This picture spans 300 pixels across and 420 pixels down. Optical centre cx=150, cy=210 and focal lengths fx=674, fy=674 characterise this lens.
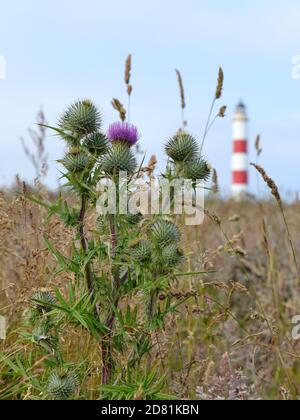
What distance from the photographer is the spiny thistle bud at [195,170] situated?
6.63 feet

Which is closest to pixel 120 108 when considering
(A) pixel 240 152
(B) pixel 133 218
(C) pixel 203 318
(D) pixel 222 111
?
(D) pixel 222 111

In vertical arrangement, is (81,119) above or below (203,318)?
above

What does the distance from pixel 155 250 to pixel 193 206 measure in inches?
6.7

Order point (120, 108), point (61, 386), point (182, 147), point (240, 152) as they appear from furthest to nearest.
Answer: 1. point (240, 152)
2. point (120, 108)
3. point (182, 147)
4. point (61, 386)

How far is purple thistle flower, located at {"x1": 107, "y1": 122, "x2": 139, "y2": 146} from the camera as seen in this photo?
6.74 ft

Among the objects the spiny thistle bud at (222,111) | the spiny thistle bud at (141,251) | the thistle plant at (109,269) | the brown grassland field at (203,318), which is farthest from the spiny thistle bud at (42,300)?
the spiny thistle bud at (222,111)

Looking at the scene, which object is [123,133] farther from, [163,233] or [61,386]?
[61,386]

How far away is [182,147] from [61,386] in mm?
799

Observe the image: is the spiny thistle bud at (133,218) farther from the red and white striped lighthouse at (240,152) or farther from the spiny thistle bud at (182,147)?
the red and white striped lighthouse at (240,152)

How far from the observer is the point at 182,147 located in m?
2.09

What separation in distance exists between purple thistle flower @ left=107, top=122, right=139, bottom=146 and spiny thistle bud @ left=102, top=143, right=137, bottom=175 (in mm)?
34

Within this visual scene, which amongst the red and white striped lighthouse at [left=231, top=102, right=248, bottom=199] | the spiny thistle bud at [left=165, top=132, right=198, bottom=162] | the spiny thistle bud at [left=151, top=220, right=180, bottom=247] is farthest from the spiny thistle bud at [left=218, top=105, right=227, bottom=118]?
the red and white striped lighthouse at [left=231, top=102, right=248, bottom=199]

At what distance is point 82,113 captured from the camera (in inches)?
82.2
